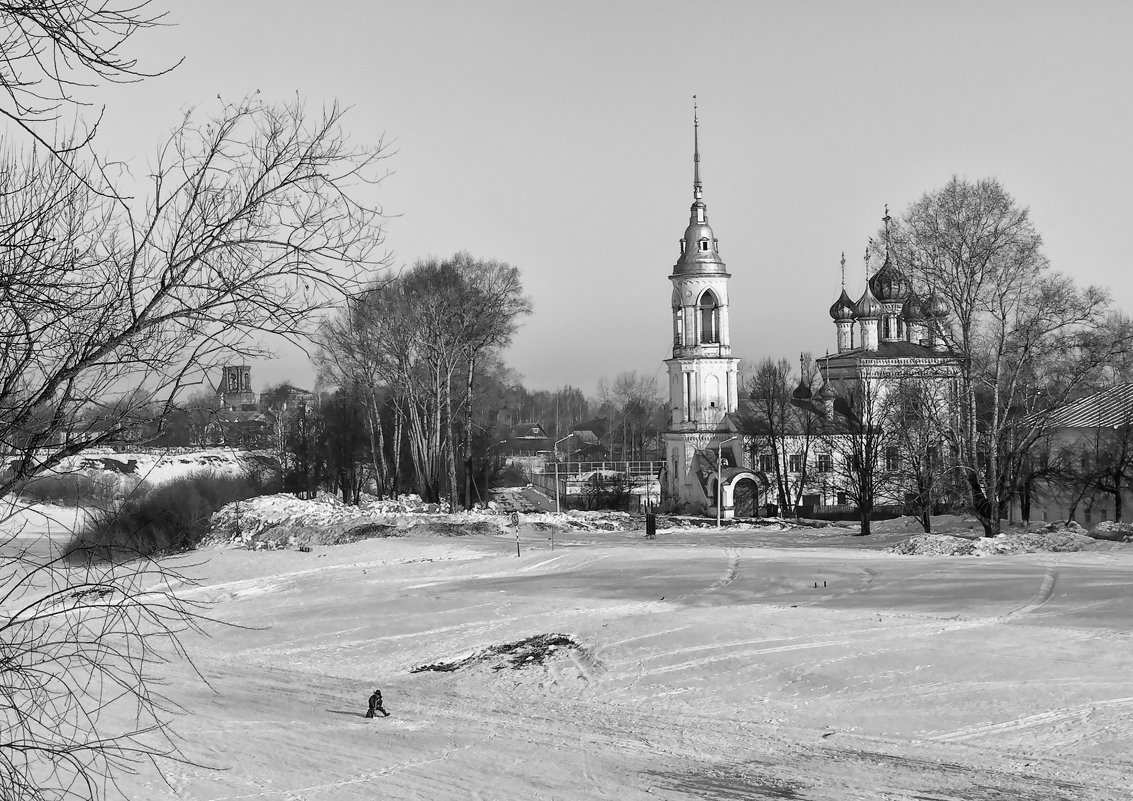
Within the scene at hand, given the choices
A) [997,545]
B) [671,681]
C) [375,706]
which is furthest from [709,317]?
[375,706]

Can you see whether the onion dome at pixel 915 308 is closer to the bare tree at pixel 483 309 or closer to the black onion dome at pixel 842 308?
the bare tree at pixel 483 309

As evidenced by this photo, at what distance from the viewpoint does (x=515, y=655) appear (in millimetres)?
16734

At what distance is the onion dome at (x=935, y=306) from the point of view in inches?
1084

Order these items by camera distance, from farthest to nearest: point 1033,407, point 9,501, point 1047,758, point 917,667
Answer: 1. point 1033,407
2. point 917,667
3. point 1047,758
4. point 9,501

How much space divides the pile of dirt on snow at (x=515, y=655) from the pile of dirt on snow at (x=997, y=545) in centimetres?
1235

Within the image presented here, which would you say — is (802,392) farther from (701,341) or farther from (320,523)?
(320,523)

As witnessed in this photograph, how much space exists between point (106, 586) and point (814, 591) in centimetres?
1729

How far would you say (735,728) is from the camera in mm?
13203

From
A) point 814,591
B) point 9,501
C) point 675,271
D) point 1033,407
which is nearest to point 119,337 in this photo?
point 9,501

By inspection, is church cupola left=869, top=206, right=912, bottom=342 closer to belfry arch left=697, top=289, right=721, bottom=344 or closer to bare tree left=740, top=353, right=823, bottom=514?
bare tree left=740, top=353, right=823, bottom=514

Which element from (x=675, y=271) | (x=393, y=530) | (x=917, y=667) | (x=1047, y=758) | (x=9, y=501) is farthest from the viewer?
(x=675, y=271)

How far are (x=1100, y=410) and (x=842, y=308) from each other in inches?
1126

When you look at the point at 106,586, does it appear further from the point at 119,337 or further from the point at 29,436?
the point at 119,337

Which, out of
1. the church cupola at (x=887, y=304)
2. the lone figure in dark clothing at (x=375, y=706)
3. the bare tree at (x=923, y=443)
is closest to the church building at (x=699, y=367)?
the church cupola at (x=887, y=304)
